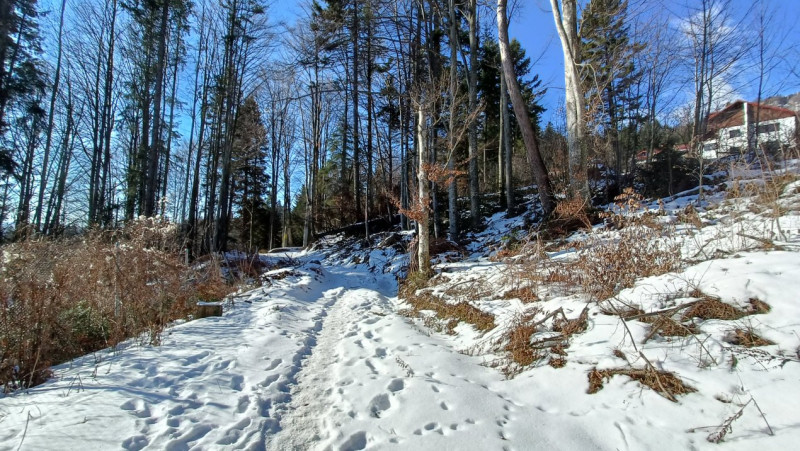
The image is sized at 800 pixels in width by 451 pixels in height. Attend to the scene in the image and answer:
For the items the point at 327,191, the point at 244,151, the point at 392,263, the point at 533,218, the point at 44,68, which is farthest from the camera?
the point at 327,191

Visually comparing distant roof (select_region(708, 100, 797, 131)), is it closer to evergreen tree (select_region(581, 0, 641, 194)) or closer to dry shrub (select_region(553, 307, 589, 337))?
evergreen tree (select_region(581, 0, 641, 194))

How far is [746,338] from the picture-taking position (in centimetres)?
263

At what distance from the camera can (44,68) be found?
55.8ft

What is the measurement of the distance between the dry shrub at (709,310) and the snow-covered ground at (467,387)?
6cm

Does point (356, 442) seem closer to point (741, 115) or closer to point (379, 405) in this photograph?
point (379, 405)

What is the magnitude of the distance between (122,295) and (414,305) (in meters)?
5.14

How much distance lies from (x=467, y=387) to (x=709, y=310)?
236 cm

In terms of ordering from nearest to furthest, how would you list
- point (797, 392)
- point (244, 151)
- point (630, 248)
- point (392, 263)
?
point (797, 392) → point (630, 248) → point (392, 263) → point (244, 151)

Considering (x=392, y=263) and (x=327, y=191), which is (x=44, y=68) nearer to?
(x=327, y=191)

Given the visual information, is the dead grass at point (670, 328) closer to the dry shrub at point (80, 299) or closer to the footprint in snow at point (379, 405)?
the footprint in snow at point (379, 405)

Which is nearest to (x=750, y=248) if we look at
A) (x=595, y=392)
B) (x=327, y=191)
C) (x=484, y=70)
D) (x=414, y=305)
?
(x=595, y=392)

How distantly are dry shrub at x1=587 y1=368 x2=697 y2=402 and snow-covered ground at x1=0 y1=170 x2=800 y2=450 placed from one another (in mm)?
48

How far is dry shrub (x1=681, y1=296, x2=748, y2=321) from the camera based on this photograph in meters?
2.96

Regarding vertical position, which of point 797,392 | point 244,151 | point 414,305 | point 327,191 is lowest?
point 414,305
